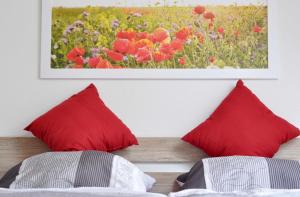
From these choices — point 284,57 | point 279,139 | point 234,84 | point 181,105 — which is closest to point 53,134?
point 181,105

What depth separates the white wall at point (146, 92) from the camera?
239 centimetres

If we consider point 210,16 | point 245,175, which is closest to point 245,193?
point 245,175

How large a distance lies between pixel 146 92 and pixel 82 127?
426 mm

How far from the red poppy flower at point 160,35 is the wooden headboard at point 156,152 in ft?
1.87

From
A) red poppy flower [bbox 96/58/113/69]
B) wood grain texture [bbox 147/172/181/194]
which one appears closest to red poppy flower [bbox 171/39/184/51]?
red poppy flower [bbox 96/58/113/69]

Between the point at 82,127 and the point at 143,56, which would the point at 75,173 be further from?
the point at 143,56

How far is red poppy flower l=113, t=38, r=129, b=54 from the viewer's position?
2.45m

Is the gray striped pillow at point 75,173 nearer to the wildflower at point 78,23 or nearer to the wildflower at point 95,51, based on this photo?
the wildflower at point 95,51

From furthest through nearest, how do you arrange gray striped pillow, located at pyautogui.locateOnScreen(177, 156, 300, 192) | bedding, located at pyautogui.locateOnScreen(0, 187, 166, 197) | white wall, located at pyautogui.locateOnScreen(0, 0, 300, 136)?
white wall, located at pyautogui.locateOnScreen(0, 0, 300, 136) → gray striped pillow, located at pyautogui.locateOnScreen(177, 156, 300, 192) → bedding, located at pyautogui.locateOnScreen(0, 187, 166, 197)

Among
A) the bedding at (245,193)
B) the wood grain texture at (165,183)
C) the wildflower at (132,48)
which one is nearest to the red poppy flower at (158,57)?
the wildflower at (132,48)

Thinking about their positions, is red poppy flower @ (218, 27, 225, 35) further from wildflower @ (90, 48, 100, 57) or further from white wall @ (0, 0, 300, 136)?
wildflower @ (90, 48, 100, 57)

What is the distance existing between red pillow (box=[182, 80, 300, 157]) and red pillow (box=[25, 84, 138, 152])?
36 cm

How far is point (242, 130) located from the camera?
222 centimetres

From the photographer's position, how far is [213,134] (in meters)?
2.24
